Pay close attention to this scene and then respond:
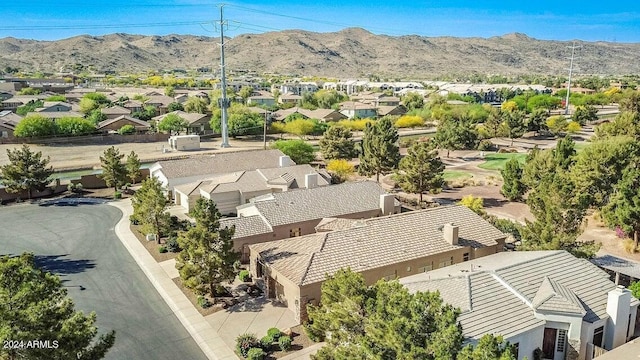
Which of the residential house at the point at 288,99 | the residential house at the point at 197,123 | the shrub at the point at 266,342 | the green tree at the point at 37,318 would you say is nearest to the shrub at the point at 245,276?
the shrub at the point at 266,342

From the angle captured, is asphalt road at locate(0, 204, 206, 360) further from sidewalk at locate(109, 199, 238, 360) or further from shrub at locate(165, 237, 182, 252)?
shrub at locate(165, 237, 182, 252)

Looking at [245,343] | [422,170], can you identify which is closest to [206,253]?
[245,343]

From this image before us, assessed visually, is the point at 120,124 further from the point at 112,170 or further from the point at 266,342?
Result: the point at 266,342

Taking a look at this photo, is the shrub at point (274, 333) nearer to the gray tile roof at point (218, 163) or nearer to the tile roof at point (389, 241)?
the tile roof at point (389, 241)

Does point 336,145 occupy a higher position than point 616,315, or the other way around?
point 336,145

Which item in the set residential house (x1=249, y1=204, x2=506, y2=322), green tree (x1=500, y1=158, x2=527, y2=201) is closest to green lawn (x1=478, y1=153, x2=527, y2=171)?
green tree (x1=500, y1=158, x2=527, y2=201)
